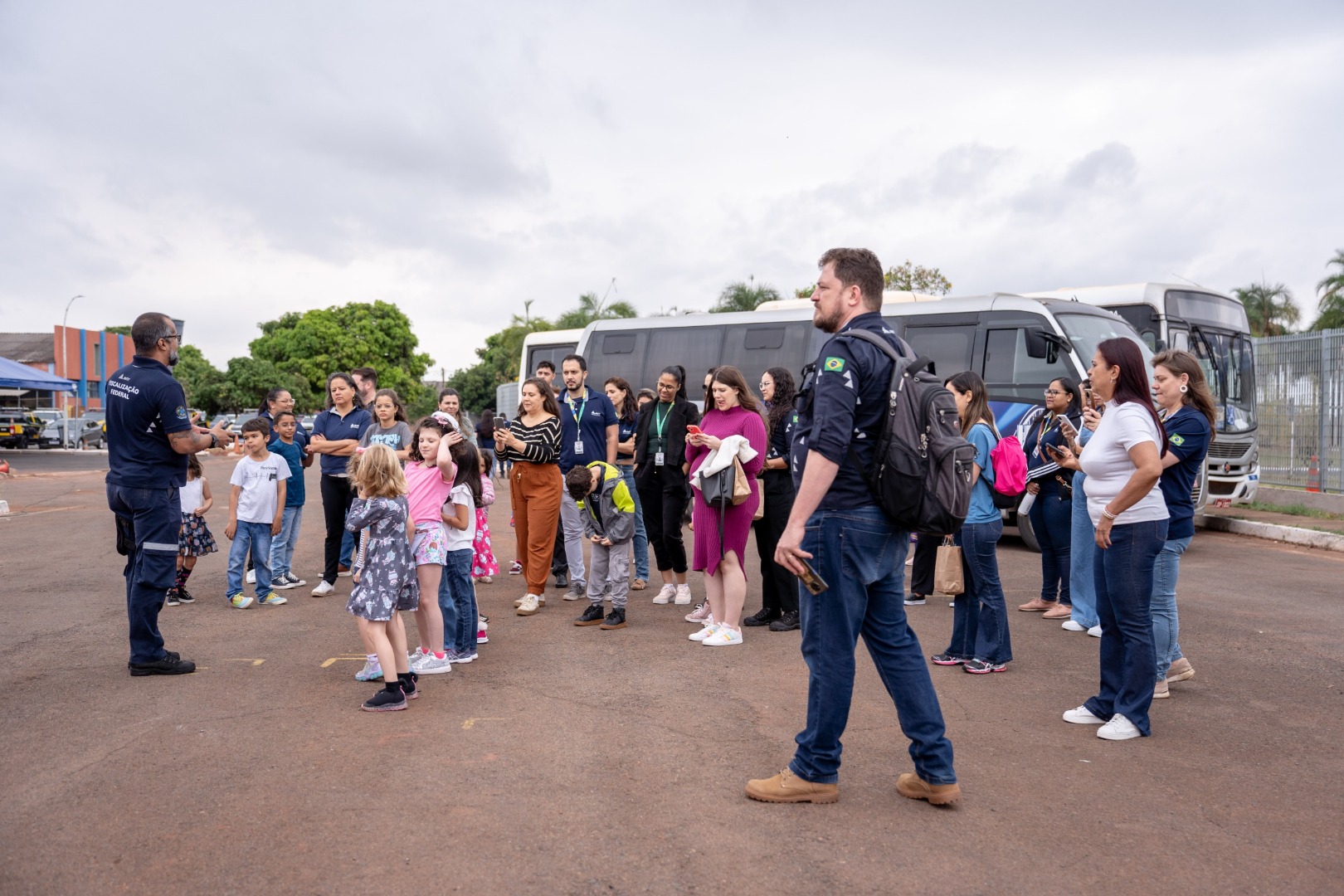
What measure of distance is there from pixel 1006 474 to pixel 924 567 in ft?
7.95

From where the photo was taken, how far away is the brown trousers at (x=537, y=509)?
24.7 ft

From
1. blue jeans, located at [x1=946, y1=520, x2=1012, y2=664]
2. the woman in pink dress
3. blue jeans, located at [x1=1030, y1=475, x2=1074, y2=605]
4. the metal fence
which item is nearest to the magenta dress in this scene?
the woman in pink dress

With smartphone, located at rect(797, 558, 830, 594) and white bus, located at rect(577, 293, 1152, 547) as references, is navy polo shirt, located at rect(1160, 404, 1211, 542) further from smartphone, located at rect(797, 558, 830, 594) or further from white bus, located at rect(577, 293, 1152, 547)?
white bus, located at rect(577, 293, 1152, 547)

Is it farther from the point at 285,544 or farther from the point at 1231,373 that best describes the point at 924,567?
the point at 1231,373

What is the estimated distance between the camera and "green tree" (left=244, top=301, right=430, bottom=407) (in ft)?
228

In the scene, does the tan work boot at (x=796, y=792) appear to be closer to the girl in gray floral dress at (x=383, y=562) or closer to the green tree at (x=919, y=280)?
the girl in gray floral dress at (x=383, y=562)

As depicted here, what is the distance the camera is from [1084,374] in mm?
12211

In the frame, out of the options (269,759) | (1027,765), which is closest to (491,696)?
(269,759)

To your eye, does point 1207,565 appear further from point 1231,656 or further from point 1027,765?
point 1027,765

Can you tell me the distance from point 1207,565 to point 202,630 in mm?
9488

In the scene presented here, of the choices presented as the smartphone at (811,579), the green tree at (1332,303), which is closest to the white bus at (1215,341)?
the smartphone at (811,579)

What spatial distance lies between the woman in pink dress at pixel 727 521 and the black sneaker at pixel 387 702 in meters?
2.23

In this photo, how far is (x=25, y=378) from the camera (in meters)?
32.5

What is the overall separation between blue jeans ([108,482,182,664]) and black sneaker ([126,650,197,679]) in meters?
0.03
